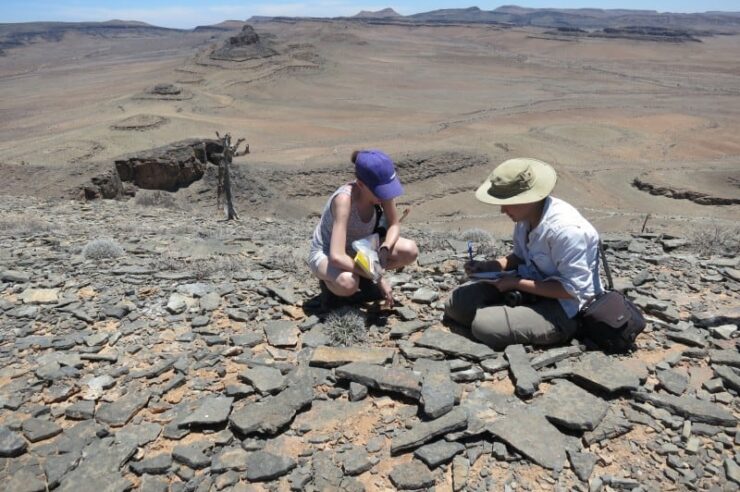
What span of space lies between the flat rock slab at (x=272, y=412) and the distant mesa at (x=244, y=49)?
5395cm

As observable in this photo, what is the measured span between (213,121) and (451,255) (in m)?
30.4

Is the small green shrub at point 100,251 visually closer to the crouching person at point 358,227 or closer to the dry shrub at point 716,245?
the crouching person at point 358,227

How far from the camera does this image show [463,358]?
359cm

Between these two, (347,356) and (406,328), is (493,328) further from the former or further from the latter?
(347,356)

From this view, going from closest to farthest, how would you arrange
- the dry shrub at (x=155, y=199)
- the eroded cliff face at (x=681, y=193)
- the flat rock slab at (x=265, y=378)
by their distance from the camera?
the flat rock slab at (x=265, y=378) → the dry shrub at (x=155, y=199) → the eroded cliff face at (x=681, y=193)

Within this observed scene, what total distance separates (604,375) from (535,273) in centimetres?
76

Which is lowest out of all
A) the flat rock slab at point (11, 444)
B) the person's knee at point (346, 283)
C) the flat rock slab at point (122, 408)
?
the flat rock slab at point (122, 408)

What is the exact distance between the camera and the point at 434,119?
116 feet

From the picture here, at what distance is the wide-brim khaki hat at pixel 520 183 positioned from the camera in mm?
3389

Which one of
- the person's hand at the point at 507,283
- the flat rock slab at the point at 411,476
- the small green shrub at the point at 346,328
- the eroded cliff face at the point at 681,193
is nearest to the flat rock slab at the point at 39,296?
the small green shrub at the point at 346,328

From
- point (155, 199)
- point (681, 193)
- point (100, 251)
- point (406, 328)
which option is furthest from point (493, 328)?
point (681, 193)

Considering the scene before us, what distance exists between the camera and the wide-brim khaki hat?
3389 mm

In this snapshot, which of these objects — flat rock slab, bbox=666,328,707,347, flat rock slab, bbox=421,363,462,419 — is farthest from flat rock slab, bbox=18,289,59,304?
flat rock slab, bbox=666,328,707,347

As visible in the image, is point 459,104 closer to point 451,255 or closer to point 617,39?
point 451,255
